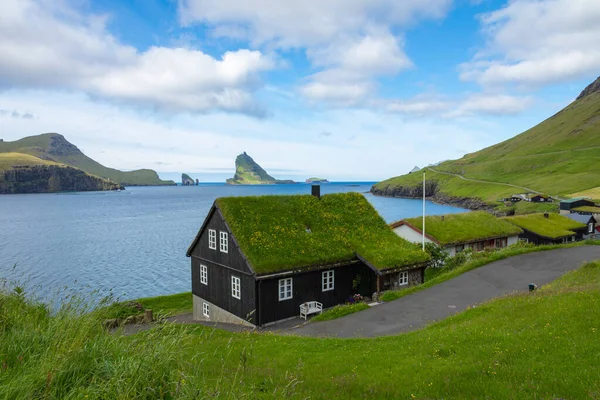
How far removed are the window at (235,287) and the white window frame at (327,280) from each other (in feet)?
20.7

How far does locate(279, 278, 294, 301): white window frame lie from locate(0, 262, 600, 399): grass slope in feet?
20.4

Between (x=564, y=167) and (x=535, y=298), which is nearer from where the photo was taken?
(x=535, y=298)

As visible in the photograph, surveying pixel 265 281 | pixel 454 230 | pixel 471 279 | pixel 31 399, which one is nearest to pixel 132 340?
pixel 31 399

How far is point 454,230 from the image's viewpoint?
1748 inches

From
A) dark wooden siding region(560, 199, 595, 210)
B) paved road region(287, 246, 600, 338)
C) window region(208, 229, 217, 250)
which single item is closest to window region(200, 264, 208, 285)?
window region(208, 229, 217, 250)

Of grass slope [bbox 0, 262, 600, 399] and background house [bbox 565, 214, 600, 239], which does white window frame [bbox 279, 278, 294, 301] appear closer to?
grass slope [bbox 0, 262, 600, 399]

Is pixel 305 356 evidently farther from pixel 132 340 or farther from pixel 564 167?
pixel 564 167

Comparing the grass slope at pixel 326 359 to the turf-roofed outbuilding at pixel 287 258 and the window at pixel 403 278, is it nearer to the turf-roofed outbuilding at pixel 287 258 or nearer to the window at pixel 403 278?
the turf-roofed outbuilding at pixel 287 258

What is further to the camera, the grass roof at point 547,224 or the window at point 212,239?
the grass roof at point 547,224

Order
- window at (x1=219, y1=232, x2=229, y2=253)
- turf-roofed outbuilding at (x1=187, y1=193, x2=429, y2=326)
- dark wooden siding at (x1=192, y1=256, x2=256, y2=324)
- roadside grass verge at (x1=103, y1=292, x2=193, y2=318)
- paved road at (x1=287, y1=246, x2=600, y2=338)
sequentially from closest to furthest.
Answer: paved road at (x1=287, y1=246, x2=600, y2=338) → dark wooden siding at (x1=192, y1=256, x2=256, y2=324) → turf-roofed outbuilding at (x1=187, y1=193, x2=429, y2=326) → window at (x1=219, y1=232, x2=229, y2=253) → roadside grass verge at (x1=103, y1=292, x2=193, y2=318)

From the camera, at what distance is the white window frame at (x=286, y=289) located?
25906 millimetres

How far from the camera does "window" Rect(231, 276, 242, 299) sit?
88.0 feet

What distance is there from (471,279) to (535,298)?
11.7 m

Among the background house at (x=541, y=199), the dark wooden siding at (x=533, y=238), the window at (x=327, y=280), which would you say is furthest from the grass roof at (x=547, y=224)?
the background house at (x=541, y=199)
